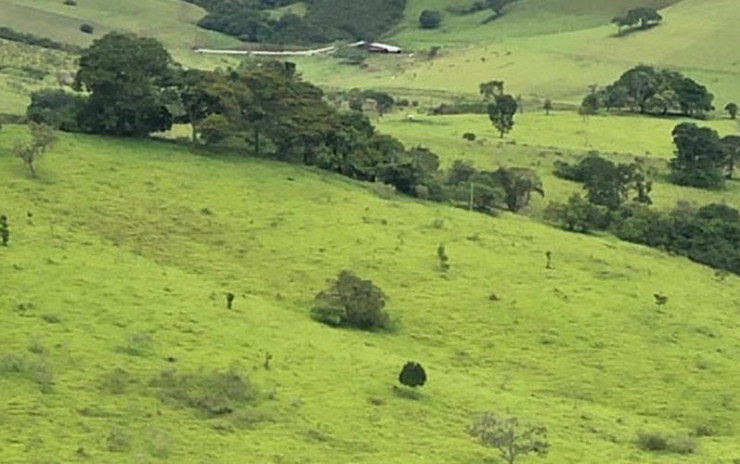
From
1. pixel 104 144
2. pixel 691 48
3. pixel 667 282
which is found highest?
pixel 691 48

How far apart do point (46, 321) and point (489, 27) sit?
145 meters

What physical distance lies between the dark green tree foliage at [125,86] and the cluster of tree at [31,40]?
166 feet

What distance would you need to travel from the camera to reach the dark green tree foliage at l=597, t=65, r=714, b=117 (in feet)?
376

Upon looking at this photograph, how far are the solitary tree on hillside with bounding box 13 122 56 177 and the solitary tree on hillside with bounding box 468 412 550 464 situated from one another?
2995 centimetres

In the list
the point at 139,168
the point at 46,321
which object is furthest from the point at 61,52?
the point at 46,321

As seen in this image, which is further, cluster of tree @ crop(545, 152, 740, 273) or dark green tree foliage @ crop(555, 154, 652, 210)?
dark green tree foliage @ crop(555, 154, 652, 210)

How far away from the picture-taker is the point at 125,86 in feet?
226

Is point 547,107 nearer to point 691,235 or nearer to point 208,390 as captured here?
point 691,235

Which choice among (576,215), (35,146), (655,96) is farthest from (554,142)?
(35,146)

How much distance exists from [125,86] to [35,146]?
8823 millimetres

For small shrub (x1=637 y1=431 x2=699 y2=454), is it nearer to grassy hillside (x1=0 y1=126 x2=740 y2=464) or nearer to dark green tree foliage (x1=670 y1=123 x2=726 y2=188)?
grassy hillside (x1=0 y1=126 x2=740 y2=464)

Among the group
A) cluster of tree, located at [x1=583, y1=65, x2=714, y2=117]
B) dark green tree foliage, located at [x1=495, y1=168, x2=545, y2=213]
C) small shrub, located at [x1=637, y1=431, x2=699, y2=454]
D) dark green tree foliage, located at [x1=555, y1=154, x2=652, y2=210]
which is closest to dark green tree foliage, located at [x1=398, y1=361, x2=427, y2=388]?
small shrub, located at [x1=637, y1=431, x2=699, y2=454]

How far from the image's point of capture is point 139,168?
64062 mm

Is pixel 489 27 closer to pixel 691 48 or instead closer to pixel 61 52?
pixel 691 48
